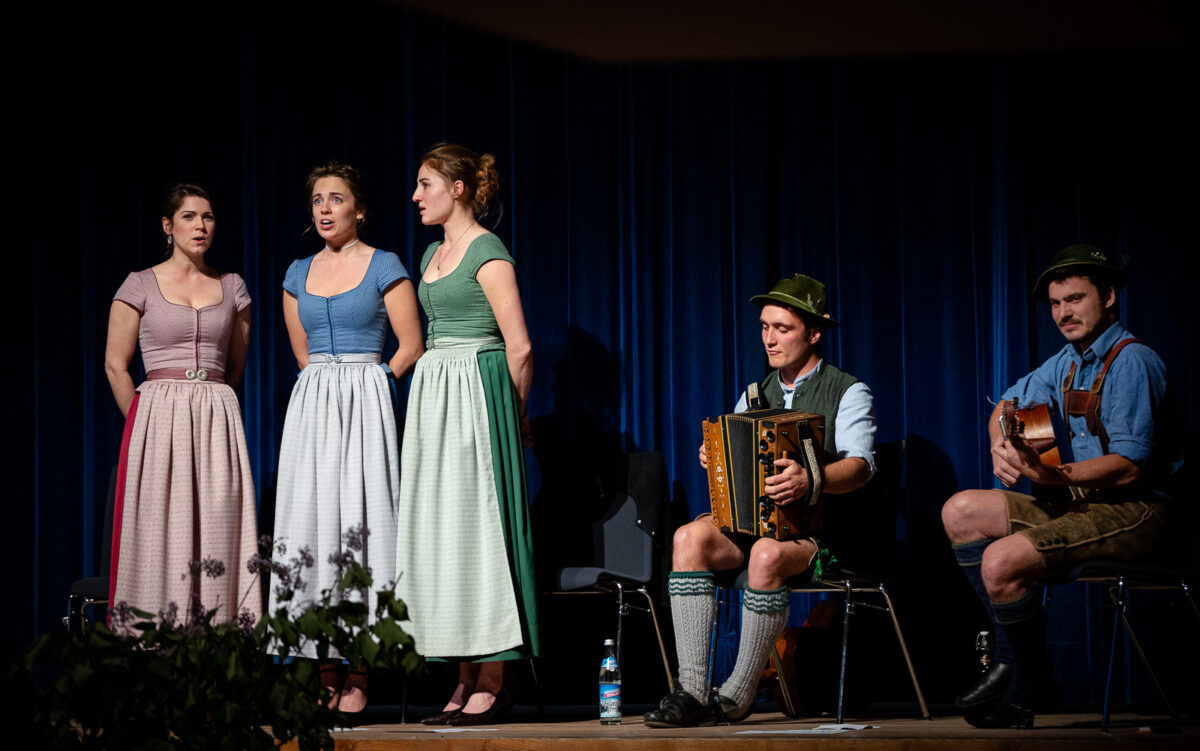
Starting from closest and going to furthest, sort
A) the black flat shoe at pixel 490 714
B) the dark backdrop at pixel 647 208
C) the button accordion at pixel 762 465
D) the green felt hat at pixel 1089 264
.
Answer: the button accordion at pixel 762 465, the green felt hat at pixel 1089 264, the black flat shoe at pixel 490 714, the dark backdrop at pixel 647 208

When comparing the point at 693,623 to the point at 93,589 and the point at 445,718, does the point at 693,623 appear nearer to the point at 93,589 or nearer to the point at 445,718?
the point at 445,718

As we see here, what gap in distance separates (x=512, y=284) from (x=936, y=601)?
196cm

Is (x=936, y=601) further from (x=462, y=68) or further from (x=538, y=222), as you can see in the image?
(x=462, y=68)

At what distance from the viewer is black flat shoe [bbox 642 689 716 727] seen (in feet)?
10.9

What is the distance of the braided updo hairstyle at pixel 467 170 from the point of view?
383 centimetres

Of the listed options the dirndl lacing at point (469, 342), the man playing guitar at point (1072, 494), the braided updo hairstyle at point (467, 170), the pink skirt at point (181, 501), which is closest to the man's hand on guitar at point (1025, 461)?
the man playing guitar at point (1072, 494)

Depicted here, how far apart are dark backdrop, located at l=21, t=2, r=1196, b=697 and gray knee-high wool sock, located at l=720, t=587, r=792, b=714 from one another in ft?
3.49

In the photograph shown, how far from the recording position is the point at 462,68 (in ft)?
15.5

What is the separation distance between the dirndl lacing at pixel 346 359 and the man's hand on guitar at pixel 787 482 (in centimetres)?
135

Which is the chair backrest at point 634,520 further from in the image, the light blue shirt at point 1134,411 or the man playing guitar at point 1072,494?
the light blue shirt at point 1134,411

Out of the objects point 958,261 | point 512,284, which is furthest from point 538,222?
point 958,261

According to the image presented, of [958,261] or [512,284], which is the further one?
[958,261]

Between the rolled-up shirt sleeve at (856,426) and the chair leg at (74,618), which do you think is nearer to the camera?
the rolled-up shirt sleeve at (856,426)

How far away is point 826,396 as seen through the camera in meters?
3.69
